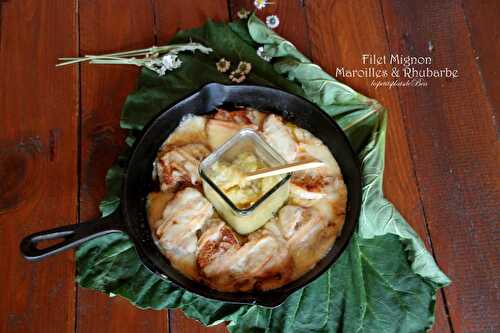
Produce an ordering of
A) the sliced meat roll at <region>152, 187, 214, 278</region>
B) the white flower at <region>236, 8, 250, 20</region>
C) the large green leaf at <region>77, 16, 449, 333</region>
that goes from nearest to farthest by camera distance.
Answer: the sliced meat roll at <region>152, 187, 214, 278</region> < the large green leaf at <region>77, 16, 449, 333</region> < the white flower at <region>236, 8, 250, 20</region>

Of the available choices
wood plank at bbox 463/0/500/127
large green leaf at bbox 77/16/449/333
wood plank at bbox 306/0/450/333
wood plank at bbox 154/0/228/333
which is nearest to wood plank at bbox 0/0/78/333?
large green leaf at bbox 77/16/449/333

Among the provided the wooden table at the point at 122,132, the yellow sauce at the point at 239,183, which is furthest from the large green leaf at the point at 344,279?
the yellow sauce at the point at 239,183

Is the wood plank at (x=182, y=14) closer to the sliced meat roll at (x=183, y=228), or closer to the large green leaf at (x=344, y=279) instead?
the large green leaf at (x=344, y=279)

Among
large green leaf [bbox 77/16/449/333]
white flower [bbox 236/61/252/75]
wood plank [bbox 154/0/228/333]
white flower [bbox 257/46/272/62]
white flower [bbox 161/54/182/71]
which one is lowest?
large green leaf [bbox 77/16/449/333]

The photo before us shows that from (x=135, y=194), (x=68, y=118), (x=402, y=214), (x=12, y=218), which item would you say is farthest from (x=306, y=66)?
(x=12, y=218)

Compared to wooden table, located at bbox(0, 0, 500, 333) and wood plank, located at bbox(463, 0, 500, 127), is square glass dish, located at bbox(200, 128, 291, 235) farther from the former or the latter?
wood plank, located at bbox(463, 0, 500, 127)

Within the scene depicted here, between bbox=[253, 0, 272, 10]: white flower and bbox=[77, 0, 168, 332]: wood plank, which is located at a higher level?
bbox=[253, 0, 272, 10]: white flower
